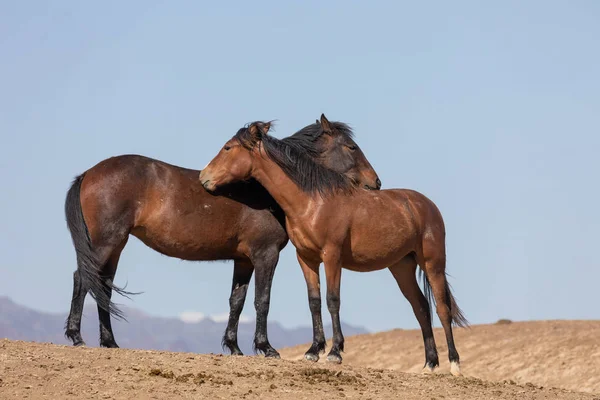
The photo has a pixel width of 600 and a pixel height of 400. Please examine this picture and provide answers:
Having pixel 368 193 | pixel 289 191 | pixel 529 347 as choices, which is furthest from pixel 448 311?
pixel 529 347

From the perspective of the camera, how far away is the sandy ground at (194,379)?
884 cm

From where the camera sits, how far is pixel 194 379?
30.4ft

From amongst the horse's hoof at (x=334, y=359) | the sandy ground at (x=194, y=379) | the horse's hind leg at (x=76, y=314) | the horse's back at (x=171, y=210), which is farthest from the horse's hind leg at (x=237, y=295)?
the horse's hind leg at (x=76, y=314)

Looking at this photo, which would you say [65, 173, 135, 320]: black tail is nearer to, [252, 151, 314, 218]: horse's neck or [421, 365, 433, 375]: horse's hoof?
[252, 151, 314, 218]: horse's neck

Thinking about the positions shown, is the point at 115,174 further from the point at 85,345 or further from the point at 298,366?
the point at 298,366

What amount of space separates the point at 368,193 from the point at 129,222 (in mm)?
2795

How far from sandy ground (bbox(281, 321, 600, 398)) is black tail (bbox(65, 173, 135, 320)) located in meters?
9.86

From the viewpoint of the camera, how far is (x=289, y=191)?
11094mm

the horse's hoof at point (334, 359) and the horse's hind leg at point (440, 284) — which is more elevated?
the horse's hind leg at point (440, 284)

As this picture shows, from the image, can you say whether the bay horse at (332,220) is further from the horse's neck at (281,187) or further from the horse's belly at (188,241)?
the horse's belly at (188,241)

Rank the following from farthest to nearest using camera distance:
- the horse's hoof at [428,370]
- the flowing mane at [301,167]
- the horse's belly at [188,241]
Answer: the horse's hoof at [428,370] < the horse's belly at [188,241] < the flowing mane at [301,167]

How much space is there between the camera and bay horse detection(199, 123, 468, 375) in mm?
10867

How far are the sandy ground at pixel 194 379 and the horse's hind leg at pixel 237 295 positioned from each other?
1311 mm

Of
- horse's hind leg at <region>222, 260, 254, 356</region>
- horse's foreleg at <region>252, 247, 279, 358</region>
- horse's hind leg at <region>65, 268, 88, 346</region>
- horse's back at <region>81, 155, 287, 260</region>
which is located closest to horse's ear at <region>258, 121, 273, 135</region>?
horse's back at <region>81, 155, 287, 260</region>
